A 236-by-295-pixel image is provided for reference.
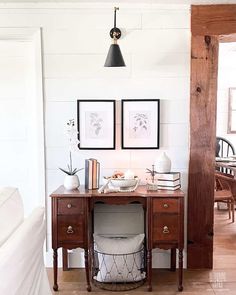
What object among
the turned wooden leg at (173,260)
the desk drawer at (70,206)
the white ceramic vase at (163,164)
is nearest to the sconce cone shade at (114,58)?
the white ceramic vase at (163,164)

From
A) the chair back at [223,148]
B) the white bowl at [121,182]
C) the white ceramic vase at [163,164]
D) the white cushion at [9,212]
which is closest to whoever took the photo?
the white cushion at [9,212]

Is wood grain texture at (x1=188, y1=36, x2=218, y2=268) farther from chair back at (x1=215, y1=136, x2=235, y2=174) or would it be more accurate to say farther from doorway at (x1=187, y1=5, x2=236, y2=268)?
chair back at (x1=215, y1=136, x2=235, y2=174)

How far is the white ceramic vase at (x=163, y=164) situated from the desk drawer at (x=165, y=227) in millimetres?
405

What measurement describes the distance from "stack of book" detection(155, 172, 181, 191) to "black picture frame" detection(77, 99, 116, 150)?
1.74 feet

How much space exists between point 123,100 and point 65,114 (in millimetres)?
537

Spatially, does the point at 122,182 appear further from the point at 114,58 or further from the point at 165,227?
the point at 114,58

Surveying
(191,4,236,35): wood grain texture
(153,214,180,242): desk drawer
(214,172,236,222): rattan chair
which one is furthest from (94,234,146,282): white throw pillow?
(191,4,236,35): wood grain texture

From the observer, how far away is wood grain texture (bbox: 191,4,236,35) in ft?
9.76

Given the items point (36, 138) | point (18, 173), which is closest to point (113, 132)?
point (36, 138)

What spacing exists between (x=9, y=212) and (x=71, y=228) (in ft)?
3.21

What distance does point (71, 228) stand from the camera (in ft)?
8.70

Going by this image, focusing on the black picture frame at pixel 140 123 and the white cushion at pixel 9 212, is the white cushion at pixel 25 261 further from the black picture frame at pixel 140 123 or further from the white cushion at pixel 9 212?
the black picture frame at pixel 140 123

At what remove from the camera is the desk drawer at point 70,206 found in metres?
2.65

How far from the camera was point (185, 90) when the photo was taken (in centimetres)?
306
